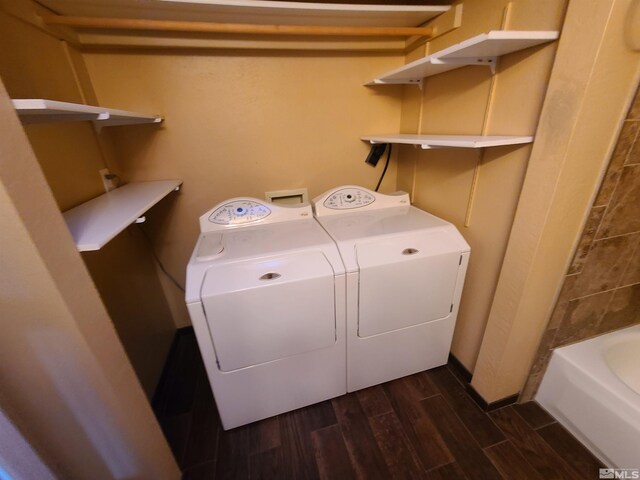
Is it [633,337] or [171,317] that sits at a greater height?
[633,337]

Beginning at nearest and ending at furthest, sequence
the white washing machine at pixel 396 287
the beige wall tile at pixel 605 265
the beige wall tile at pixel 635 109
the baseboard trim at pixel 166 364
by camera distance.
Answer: the beige wall tile at pixel 635 109 → the beige wall tile at pixel 605 265 → the white washing machine at pixel 396 287 → the baseboard trim at pixel 166 364

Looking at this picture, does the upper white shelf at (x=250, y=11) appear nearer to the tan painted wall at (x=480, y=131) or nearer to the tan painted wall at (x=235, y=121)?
the tan painted wall at (x=235, y=121)

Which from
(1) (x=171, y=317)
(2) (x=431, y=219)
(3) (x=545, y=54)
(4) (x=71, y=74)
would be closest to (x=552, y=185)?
(3) (x=545, y=54)

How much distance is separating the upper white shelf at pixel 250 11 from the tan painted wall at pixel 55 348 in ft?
2.89

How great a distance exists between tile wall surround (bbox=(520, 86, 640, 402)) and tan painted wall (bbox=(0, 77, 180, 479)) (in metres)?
1.79

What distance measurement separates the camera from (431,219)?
4.91ft

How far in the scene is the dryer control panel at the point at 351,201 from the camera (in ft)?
5.34

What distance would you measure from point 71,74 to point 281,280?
1422 millimetres

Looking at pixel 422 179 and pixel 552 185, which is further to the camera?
pixel 422 179

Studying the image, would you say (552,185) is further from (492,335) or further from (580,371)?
(580,371)

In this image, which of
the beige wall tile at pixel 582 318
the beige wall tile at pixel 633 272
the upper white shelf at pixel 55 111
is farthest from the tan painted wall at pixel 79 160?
the beige wall tile at pixel 633 272

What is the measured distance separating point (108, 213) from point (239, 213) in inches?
24.4

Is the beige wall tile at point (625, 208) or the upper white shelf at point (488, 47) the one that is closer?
the upper white shelf at point (488, 47)

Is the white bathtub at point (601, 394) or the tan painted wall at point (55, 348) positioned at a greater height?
the tan painted wall at point (55, 348)
